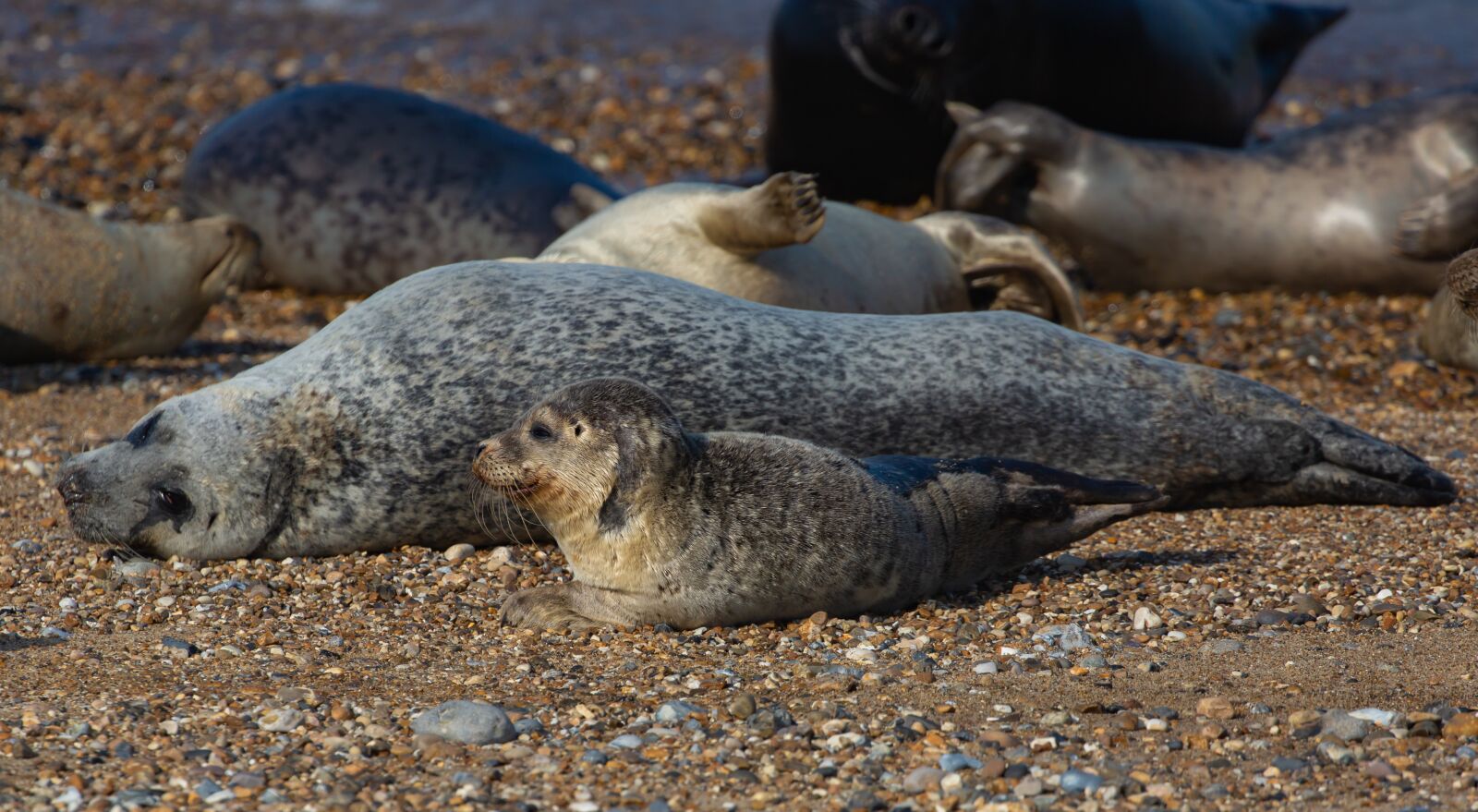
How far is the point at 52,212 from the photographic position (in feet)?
22.4

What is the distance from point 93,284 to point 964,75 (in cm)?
438

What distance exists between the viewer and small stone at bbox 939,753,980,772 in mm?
2861

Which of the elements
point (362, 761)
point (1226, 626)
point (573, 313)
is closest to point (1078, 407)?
point (1226, 626)

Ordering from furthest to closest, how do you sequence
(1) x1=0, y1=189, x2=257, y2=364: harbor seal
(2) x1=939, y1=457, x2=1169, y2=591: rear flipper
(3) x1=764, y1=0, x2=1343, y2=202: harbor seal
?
(3) x1=764, y1=0, x2=1343, y2=202: harbor seal → (1) x1=0, y1=189, x2=257, y2=364: harbor seal → (2) x1=939, y1=457, x2=1169, y2=591: rear flipper

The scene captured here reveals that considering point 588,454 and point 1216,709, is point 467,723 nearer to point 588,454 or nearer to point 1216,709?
point 588,454

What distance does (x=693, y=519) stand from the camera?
3.75 m

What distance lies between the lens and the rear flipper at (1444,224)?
711cm

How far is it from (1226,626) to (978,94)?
5.26 metres

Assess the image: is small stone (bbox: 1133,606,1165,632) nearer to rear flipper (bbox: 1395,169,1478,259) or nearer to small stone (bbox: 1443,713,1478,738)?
small stone (bbox: 1443,713,1478,738)

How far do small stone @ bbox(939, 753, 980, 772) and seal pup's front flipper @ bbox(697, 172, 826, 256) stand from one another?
8.91 ft

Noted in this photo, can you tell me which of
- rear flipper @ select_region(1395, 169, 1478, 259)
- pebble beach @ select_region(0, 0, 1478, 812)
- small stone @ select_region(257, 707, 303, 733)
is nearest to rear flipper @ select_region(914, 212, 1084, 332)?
pebble beach @ select_region(0, 0, 1478, 812)

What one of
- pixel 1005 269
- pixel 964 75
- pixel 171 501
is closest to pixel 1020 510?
pixel 171 501

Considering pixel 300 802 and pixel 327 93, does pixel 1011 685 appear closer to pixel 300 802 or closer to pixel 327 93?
pixel 300 802

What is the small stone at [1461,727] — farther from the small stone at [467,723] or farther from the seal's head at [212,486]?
the seal's head at [212,486]
